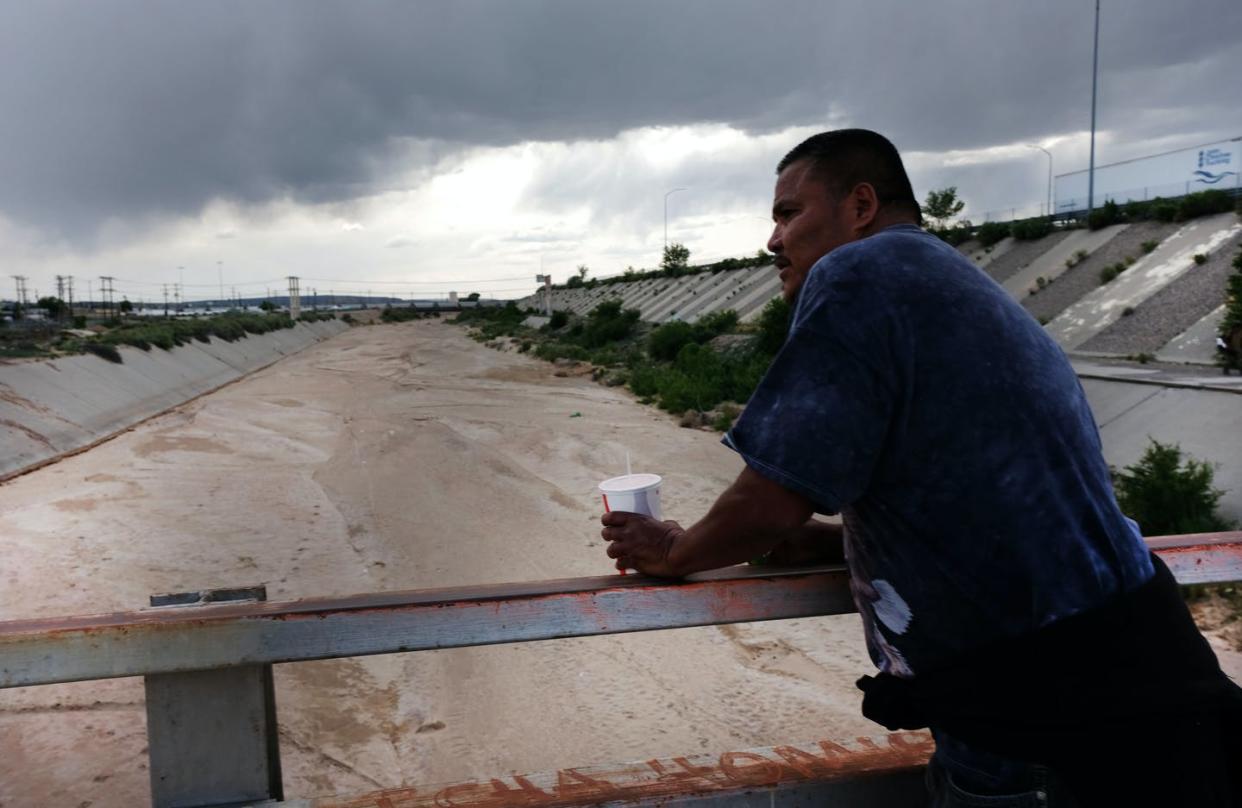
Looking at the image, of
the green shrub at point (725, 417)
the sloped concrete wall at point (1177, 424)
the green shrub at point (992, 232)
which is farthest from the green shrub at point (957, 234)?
the sloped concrete wall at point (1177, 424)

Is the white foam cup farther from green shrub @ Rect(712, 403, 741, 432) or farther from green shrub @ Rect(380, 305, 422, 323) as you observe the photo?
green shrub @ Rect(380, 305, 422, 323)

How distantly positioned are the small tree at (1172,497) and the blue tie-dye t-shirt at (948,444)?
6771 mm

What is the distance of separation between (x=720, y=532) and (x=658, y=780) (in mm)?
841

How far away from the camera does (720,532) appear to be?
1.74 meters

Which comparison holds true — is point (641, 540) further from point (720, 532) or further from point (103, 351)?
point (103, 351)

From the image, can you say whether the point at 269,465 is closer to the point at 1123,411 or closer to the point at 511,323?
the point at 1123,411

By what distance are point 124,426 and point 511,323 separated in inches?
1783

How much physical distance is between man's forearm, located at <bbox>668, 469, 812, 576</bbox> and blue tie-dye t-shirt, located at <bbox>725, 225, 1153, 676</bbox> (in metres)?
0.05

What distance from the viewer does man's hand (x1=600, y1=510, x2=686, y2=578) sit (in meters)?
2.02

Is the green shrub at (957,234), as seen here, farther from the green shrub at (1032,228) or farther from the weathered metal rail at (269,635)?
the weathered metal rail at (269,635)

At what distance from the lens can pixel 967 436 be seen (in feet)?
5.18

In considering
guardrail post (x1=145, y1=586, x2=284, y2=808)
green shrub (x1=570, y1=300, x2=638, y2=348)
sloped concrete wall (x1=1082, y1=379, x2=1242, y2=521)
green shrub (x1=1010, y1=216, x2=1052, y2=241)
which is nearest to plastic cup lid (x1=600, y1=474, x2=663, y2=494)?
guardrail post (x1=145, y1=586, x2=284, y2=808)

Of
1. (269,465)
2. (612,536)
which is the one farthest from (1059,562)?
(269,465)

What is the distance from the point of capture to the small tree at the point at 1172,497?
290 inches
